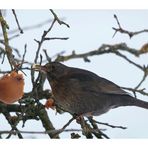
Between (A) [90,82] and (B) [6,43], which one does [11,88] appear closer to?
(B) [6,43]

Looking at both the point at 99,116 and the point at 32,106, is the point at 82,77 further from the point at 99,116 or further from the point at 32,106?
the point at 32,106

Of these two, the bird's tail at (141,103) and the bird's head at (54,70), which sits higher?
the bird's head at (54,70)

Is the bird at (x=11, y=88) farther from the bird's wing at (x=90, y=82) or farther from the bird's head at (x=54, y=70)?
the bird's wing at (x=90, y=82)

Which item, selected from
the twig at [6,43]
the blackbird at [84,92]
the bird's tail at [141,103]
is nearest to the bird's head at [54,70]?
the blackbird at [84,92]

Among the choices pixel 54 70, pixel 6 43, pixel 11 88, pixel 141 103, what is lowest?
pixel 141 103

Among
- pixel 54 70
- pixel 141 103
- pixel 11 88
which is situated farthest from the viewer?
pixel 54 70

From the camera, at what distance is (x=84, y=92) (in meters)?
2.27

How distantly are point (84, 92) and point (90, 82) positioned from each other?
7 cm

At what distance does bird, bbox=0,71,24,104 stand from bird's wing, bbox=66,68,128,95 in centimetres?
64

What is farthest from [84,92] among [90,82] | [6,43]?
[6,43]

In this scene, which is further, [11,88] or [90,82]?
[90,82]

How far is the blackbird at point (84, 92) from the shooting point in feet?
6.83

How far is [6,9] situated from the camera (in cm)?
183
